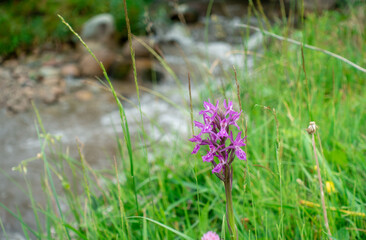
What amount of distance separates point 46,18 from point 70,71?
7.02ft

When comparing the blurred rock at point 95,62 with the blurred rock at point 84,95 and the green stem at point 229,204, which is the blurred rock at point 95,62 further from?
the green stem at point 229,204

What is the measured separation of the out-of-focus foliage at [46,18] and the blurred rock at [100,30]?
18 cm

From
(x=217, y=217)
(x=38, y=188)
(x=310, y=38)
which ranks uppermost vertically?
(x=310, y=38)

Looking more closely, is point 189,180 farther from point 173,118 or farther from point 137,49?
point 137,49

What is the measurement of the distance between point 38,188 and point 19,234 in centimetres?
81

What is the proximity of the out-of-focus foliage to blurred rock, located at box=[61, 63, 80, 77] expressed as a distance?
1.15 m

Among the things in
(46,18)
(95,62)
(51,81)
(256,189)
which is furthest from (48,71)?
(256,189)

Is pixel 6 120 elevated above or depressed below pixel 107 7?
below

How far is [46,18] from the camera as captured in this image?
8.02 m

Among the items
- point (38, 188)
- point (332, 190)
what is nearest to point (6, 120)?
point (38, 188)

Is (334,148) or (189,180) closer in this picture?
(334,148)

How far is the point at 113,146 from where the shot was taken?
4.32 meters

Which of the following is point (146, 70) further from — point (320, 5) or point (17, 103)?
point (320, 5)

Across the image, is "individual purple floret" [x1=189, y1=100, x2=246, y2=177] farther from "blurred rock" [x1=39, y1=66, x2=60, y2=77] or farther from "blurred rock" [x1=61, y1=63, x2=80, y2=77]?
"blurred rock" [x1=39, y1=66, x2=60, y2=77]
